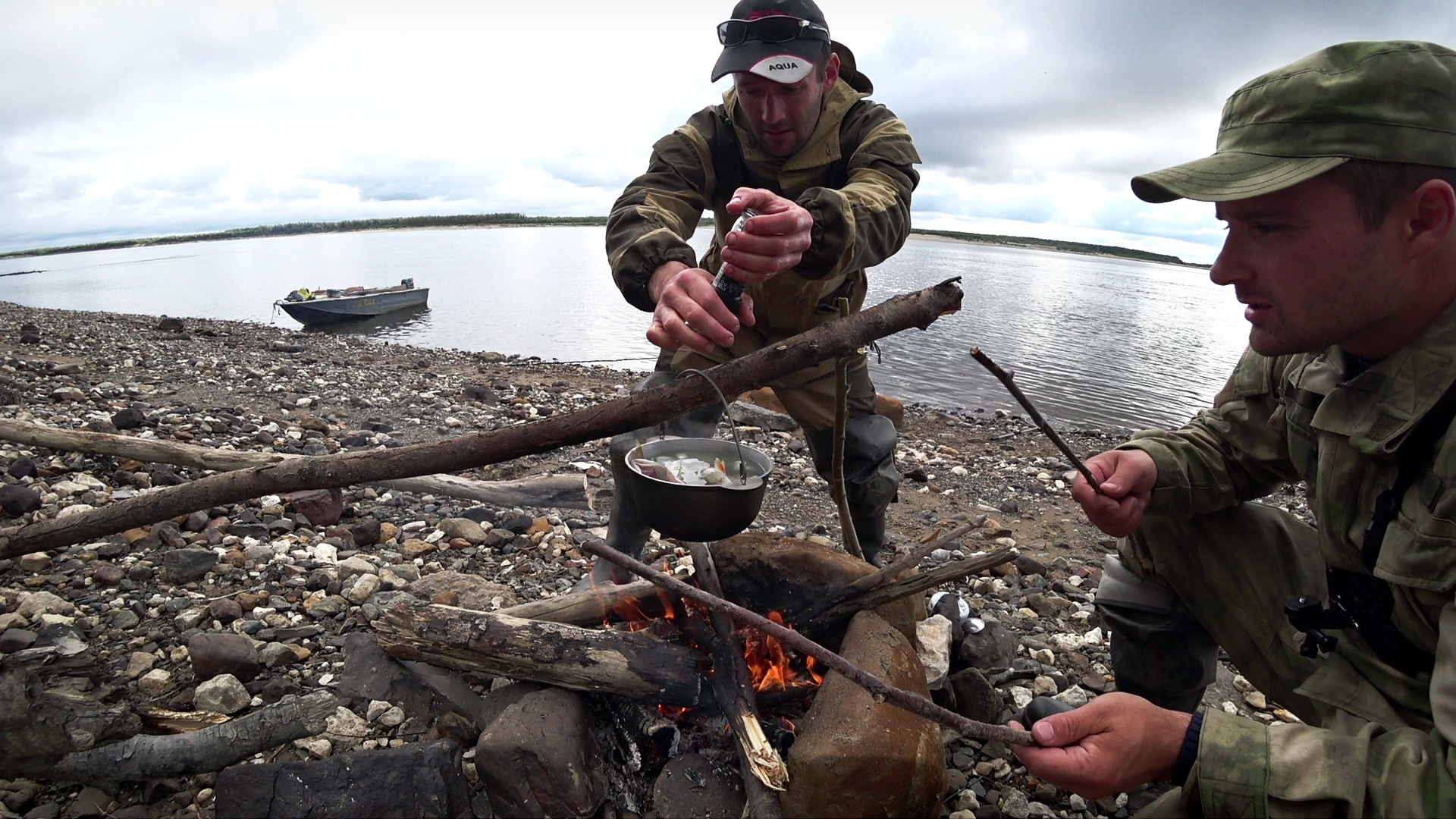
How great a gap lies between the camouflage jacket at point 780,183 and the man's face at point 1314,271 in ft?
4.65

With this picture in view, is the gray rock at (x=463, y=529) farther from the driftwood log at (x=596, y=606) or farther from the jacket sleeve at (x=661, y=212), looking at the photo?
the jacket sleeve at (x=661, y=212)

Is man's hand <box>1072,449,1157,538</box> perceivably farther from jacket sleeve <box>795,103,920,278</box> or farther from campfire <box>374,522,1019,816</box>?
jacket sleeve <box>795,103,920,278</box>

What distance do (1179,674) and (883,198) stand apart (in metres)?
2.29

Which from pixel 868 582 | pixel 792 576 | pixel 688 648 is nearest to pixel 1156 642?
pixel 868 582

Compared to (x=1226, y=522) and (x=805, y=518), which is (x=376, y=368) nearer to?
(x=805, y=518)

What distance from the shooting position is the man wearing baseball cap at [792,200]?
10.3 ft

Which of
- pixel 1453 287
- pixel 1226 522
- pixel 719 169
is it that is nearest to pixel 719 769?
pixel 1226 522

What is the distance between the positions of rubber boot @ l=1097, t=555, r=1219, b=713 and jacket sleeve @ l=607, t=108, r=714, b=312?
218 cm

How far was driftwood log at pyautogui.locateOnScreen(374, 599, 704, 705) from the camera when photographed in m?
2.70

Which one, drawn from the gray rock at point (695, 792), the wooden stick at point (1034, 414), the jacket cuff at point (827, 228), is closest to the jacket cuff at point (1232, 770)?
the wooden stick at point (1034, 414)

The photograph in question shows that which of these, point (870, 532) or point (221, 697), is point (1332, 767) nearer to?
point (870, 532)

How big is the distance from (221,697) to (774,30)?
3.74m

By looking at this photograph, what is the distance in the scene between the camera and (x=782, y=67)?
137 inches

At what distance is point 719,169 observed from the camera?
416 cm
